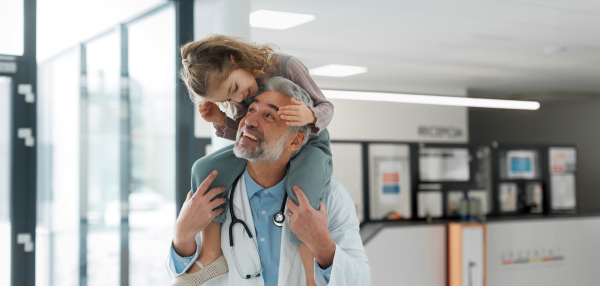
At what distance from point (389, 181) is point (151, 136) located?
281 cm

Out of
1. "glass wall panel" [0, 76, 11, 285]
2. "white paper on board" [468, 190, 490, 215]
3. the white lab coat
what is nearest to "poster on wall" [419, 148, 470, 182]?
"white paper on board" [468, 190, 490, 215]

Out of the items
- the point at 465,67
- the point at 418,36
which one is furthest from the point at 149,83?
the point at 465,67

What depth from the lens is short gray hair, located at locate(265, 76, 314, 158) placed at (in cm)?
158

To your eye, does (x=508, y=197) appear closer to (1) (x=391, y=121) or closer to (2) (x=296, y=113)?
(1) (x=391, y=121)

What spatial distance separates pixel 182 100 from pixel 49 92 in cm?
100

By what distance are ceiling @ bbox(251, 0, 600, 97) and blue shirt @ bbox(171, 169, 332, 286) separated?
2.86m

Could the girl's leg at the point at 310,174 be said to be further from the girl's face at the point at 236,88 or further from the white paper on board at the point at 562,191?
the white paper on board at the point at 562,191

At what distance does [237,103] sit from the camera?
5.59 ft

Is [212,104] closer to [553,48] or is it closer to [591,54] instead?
[553,48]

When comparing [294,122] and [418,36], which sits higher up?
[418,36]

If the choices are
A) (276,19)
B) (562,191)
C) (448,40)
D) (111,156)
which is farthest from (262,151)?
(562,191)

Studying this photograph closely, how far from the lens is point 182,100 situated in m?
4.41

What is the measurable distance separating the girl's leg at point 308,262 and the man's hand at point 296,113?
1.23ft

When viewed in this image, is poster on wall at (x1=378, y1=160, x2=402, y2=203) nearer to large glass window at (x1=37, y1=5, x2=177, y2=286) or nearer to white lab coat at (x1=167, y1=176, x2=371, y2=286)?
large glass window at (x1=37, y1=5, x2=177, y2=286)
